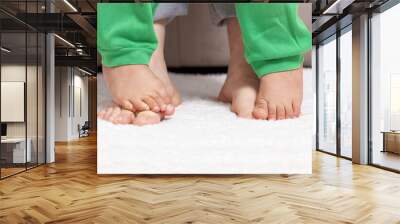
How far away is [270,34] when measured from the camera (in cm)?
655

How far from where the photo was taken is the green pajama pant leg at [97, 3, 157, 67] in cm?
648

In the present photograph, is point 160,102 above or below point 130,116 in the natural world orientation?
above

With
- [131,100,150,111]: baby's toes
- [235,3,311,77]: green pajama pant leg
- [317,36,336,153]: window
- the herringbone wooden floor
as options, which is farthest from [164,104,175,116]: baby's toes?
[317,36,336,153]: window

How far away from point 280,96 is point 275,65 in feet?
1.62

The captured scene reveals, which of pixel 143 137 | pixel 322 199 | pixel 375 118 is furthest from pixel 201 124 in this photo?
pixel 375 118

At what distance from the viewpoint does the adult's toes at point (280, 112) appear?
21.4 ft

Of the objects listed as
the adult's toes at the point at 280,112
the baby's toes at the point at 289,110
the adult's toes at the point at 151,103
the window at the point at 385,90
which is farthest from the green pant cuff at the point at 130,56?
the window at the point at 385,90

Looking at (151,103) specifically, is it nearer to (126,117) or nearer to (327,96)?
(126,117)

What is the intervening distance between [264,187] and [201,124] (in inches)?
57.4

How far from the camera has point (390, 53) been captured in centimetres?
730

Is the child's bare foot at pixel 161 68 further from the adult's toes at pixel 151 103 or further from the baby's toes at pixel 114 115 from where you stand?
the baby's toes at pixel 114 115

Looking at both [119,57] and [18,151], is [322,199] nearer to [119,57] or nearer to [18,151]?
[119,57]

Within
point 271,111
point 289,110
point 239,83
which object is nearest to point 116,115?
point 239,83

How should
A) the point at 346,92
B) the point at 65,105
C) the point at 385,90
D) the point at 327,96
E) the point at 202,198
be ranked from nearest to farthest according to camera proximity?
1. the point at 202,198
2. the point at 385,90
3. the point at 346,92
4. the point at 327,96
5. the point at 65,105
